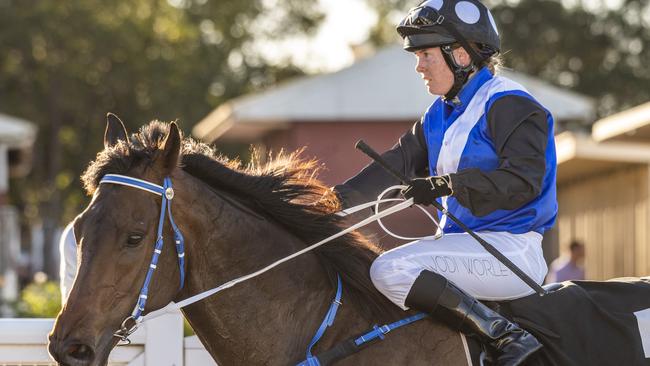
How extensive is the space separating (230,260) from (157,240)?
35cm

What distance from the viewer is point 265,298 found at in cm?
461

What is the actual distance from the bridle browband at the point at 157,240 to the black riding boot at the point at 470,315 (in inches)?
34.9

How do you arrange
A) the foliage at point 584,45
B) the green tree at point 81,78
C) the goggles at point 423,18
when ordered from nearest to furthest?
the goggles at point 423,18 → the green tree at point 81,78 → the foliage at point 584,45

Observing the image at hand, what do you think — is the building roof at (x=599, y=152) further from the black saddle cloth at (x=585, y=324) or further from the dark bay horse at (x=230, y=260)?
the dark bay horse at (x=230, y=260)

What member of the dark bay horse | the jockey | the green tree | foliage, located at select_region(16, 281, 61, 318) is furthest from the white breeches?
the green tree

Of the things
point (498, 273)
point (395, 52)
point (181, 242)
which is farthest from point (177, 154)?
point (395, 52)

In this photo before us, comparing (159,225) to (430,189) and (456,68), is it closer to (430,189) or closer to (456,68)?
(430,189)

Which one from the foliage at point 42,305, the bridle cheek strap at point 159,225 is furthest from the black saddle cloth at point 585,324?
the foliage at point 42,305

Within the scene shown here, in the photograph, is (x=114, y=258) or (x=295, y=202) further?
(x=295, y=202)

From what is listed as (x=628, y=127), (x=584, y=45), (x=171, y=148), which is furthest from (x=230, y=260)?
(x=584, y=45)

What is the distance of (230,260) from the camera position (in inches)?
181

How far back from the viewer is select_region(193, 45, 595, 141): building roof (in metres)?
19.4

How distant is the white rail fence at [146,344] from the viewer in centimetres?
575

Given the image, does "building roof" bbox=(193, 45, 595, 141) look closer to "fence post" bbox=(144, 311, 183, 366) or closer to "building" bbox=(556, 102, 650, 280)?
"building" bbox=(556, 102, 650, 280)
